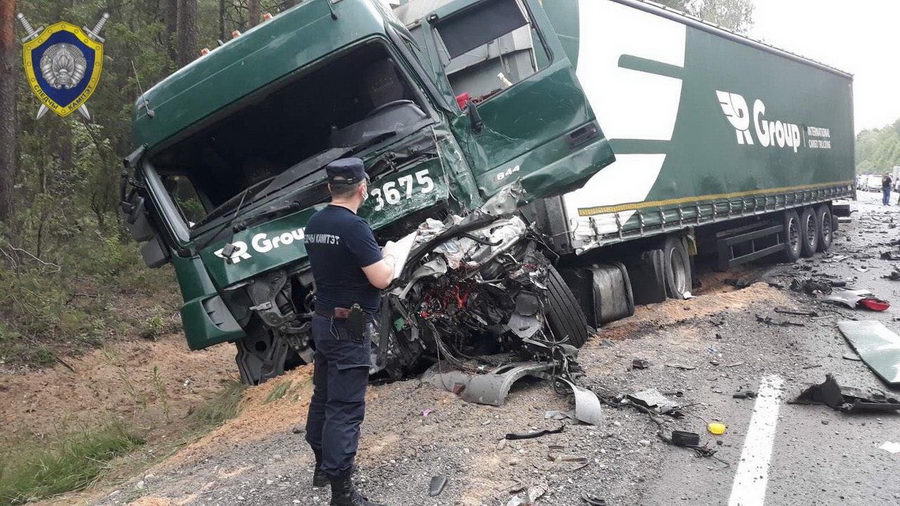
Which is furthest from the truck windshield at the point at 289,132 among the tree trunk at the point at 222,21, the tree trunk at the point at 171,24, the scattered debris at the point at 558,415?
the tree trunk at the point at 222,21

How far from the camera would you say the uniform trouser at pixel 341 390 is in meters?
2.98

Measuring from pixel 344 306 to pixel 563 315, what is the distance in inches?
102

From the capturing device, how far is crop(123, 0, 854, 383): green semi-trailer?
4.61 meters

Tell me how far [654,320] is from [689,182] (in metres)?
2.29

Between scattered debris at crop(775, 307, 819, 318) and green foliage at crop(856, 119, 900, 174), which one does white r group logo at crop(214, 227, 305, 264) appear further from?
green foliage at crop(856, 119, 900, 174)

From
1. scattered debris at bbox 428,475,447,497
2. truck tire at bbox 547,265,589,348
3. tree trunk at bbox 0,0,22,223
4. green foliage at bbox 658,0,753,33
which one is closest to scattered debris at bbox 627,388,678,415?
truck tire at bbox 547,265,589,348

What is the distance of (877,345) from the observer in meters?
5.67

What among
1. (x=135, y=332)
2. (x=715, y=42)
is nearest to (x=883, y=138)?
(x=715, y=42)

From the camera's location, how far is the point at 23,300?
28.1 feet

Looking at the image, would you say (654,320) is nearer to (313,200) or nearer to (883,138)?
(313,200)

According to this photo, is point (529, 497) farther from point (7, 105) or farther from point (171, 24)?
point (171, 24)

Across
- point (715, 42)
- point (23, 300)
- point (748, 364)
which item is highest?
point (715, 42)

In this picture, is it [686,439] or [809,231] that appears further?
[809,231]

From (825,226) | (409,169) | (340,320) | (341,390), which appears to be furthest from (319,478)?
(825,226)
